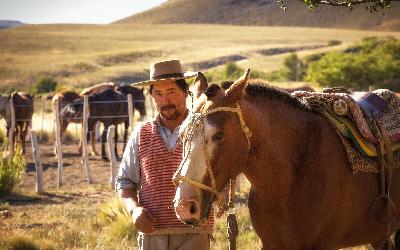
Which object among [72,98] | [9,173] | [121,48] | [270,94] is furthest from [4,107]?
[121,48]

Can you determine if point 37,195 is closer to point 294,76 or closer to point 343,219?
point 343,219

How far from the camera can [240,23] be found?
145m

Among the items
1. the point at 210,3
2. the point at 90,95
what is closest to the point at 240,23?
the point at 210,3

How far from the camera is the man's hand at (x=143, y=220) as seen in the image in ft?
12.2

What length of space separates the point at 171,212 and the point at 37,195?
28.6ft

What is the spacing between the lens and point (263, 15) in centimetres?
15025

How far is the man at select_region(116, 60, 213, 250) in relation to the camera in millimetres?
3949

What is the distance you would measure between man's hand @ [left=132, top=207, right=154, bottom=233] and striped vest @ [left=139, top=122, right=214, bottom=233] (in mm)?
191

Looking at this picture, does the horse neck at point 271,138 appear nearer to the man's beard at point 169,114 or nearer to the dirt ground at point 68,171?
the man's beard at point 169,114

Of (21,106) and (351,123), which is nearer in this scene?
(351,123)

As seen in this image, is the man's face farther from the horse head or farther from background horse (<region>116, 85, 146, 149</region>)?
background horse (<region>116, 85, 146, 149</region>)

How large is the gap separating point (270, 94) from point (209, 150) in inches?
28.9

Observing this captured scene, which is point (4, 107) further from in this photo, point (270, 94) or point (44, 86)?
point (44, 86)

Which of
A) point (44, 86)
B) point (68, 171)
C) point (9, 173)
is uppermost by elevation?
point (9, 173)
